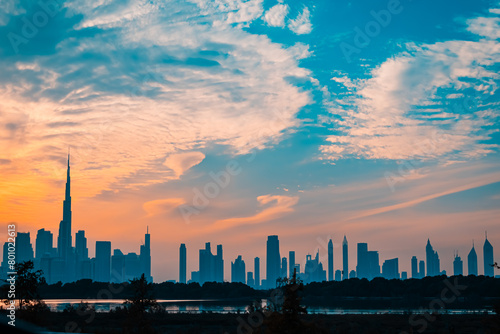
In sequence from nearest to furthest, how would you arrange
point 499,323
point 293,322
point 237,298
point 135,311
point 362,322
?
point 293,322 → point 499,323 → point 135,311 → point 362,322 → point 237,298

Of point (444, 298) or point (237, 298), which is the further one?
point (237, 298)

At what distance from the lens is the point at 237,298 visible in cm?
18988

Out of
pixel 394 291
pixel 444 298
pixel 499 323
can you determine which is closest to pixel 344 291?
pixel 394 291

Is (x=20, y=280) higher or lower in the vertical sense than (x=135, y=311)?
higher

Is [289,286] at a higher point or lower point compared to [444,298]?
higher

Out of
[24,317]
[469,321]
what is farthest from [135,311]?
[469,321]

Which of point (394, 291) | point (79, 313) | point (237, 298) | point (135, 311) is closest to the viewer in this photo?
point (135, 311)

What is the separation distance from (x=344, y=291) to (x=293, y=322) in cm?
16358

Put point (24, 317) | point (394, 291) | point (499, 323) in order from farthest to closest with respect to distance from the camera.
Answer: point (394, 291) < point (24, 317) < point (499, 323)

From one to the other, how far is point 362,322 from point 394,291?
117 meters

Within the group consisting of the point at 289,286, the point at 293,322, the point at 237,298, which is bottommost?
the point at 237,298

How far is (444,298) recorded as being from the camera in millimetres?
146875

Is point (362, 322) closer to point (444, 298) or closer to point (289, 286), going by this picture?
point (289, 286)

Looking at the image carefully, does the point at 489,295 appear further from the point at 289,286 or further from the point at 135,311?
the point at 289,286
